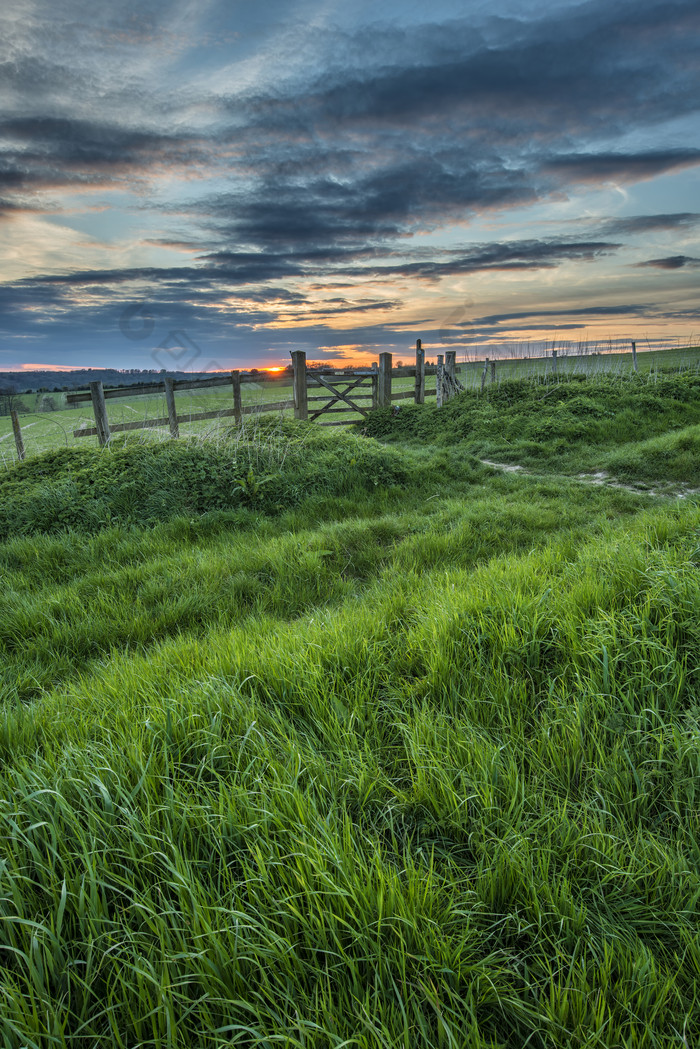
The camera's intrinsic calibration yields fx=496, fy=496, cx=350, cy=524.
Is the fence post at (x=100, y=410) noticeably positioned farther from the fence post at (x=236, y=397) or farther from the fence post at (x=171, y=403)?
the fence post at (x=236, y=397)

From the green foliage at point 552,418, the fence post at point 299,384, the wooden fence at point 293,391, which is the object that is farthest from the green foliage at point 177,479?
the fence post at point 299,384

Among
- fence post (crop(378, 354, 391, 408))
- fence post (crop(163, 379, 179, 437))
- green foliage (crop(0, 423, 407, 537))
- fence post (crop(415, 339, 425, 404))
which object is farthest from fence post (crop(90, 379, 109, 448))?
fence post (crop(415, 339, 425, 404))

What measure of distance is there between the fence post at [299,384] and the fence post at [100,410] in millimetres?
5792

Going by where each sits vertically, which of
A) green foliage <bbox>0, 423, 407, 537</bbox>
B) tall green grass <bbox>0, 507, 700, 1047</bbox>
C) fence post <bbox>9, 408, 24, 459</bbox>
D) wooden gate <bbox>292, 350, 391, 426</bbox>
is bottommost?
tall green grass <bbox>0, 507, 700, 1047</bbox>

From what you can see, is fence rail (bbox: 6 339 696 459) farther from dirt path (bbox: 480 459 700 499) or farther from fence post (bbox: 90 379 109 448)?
dirt path (bbox: 480 459 700 499)

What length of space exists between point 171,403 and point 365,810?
1411 cm

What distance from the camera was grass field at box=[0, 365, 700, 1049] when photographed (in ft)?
4.44

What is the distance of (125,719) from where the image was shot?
243cm

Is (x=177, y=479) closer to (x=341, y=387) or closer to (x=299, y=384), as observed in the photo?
(x=299, y=384)

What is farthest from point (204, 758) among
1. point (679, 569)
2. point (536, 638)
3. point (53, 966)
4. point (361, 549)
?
point (361, 549)

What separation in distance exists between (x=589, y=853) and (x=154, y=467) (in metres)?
8.19

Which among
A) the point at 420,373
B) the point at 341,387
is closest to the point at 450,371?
the point at 420,373

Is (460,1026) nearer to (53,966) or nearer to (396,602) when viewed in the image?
(53,966)

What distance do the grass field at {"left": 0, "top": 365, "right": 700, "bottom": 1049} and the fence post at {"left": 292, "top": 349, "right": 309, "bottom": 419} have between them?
12697 mm
